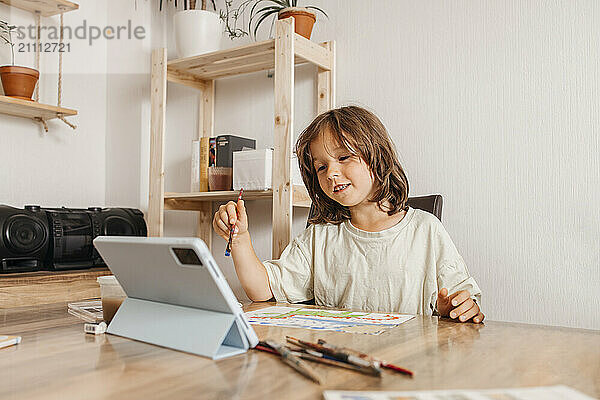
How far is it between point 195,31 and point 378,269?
1.55 m

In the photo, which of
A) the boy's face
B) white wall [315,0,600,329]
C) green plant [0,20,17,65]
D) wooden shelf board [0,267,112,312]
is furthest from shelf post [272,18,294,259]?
green plant [0,20,17,65]

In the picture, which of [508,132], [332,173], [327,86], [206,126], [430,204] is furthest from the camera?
[206,126]

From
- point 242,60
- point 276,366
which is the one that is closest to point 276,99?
point 242,60

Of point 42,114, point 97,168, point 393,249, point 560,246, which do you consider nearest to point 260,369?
point 393,249

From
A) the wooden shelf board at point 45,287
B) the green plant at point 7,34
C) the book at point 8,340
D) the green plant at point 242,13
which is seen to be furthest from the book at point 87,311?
the green plant at point 7,34

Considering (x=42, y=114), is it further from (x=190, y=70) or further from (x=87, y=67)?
(x=190, y=70)

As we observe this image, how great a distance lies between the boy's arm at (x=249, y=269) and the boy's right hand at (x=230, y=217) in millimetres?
55

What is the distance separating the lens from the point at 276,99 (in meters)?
2.13

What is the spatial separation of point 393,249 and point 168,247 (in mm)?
794

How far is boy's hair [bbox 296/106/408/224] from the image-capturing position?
1.46m

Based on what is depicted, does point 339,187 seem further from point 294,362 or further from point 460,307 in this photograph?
point 294,362

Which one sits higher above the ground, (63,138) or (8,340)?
(63,138)

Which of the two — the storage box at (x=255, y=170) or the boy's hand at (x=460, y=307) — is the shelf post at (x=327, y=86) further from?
the boy's hand at (x=460, y=307)

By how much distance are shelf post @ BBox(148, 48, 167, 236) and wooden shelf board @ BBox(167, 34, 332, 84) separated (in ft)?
0.21
